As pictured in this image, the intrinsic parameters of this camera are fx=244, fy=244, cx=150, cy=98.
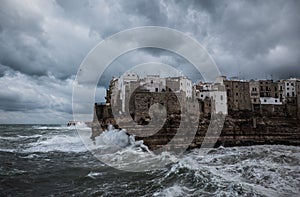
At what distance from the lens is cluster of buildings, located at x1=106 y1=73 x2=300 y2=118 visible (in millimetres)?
40406

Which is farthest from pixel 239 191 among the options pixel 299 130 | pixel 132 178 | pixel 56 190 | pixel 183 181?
pixel 299 130

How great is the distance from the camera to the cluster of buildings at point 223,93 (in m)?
40.4

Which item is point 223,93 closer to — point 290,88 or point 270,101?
point 270,101

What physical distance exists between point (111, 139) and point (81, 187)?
19.2 meters

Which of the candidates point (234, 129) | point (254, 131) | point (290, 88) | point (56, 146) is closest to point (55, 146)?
point (56, 146)

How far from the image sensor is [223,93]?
44.0m

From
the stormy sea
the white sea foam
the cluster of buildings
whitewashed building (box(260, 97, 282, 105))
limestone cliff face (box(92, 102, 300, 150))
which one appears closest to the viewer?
the stormy sea

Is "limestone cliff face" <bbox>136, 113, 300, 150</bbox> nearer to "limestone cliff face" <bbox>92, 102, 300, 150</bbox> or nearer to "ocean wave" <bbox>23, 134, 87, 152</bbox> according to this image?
"limestone cliff face" <bbox>92, 102, 300, 150</bbox>

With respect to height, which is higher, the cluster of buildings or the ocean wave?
the cluster of buildings

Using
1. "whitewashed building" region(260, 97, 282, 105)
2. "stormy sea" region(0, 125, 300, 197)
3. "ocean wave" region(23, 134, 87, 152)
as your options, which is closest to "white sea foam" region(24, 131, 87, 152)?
"ocean wave" region(23, 134, 87, 152)

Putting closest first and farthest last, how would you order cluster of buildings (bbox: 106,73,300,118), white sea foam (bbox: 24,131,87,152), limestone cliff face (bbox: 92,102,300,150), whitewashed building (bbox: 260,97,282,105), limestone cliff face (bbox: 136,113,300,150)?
white sea foam (bbox: 24,131,87,152) < limestone cliff face (bbox: 92,102,300,150) < limestone cliff face (bbox: 136,113,300,150) < cluster of buildings (bbox: 106,73,300,118) < whitewashed building (bbox: 260,97,282,105)

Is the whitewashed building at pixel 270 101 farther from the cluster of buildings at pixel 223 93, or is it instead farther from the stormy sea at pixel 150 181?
the stormy sea at pixel 150 181

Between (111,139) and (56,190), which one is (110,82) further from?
(56,190)

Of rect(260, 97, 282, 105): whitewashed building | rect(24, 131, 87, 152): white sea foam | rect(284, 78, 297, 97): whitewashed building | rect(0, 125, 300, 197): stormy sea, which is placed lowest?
rect(24, 131, 87, 152): white sea foam
